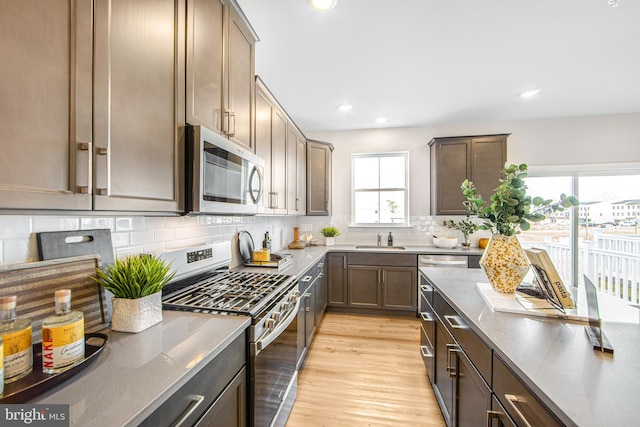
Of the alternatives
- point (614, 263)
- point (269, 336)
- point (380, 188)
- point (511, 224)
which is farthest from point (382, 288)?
point (614, 263)

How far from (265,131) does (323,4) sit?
0.97m

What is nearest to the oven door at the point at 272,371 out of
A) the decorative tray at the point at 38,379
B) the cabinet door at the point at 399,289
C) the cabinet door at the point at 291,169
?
the decorative tray at the point at 38,379

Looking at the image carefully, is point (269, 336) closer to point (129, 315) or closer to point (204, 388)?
point (204, 388)

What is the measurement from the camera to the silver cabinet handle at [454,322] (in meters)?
1.24

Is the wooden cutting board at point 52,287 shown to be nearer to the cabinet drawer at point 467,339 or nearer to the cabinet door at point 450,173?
Answer: the cabinet drawer at point 467,339

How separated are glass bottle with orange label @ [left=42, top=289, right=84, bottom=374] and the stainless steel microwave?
527mm

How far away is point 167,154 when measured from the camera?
1.04 metres

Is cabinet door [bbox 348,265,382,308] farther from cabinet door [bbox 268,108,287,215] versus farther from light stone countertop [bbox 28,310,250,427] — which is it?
light stone countertop [bbox 28,310,250,427]

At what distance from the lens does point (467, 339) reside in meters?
1.17

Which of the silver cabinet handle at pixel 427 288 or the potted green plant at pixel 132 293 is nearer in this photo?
the potted green plant at pixel 132 293

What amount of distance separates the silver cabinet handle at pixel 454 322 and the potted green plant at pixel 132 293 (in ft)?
4.53

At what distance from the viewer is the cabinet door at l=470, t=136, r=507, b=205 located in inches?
133

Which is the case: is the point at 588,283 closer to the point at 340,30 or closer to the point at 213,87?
the point at 213,87

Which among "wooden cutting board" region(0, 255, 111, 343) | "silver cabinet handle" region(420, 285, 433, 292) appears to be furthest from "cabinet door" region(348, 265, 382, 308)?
"wooden cutting board" region(0, 255, 111, 343)
